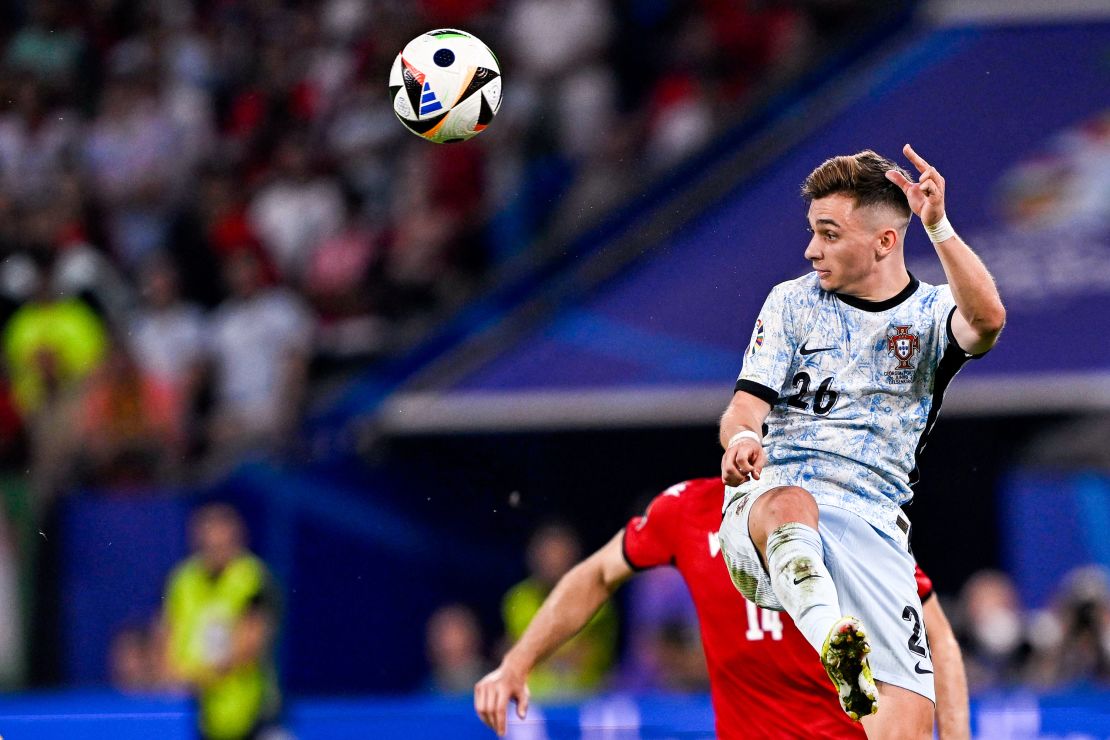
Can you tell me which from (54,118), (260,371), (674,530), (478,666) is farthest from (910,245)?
(54,118)

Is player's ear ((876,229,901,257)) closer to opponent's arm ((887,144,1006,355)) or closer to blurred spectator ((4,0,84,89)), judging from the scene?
opponent's arm ((887,144,1006,355))

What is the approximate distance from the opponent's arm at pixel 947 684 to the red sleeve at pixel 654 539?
90cm

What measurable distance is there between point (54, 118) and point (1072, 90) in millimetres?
8233

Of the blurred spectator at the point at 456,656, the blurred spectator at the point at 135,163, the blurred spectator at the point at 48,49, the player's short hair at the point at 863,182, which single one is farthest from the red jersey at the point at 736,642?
the blurred spectator at the point at 48,49

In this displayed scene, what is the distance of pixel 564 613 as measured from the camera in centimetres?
605

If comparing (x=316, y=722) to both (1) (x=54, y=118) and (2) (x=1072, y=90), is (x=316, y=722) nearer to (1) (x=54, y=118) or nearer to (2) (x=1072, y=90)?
(2) (x=1072, y=90)

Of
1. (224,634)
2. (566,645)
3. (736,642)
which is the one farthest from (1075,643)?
(224,634)

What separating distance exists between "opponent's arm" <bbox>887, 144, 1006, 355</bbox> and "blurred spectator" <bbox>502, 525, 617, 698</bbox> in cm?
524

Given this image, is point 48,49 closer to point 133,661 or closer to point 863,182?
point 133,661

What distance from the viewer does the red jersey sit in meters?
5.68

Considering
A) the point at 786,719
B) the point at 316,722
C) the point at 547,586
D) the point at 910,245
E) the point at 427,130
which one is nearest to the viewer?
the point at 786,719

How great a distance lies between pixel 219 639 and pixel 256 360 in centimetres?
300

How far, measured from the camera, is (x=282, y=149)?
14.0 metres

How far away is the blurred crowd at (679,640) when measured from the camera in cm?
949
